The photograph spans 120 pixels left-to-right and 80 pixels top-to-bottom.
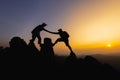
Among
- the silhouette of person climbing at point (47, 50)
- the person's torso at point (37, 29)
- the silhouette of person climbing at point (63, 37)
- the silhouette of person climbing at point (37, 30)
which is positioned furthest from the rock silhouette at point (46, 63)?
the person's torso at point (37, 29)

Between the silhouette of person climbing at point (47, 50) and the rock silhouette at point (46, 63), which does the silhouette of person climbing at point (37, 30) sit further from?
the silhouette of person climbing at point (47, 50)

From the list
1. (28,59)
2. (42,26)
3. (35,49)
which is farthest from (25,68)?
(42,26)

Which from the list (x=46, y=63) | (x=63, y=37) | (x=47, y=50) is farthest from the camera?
(x=47, y=50)

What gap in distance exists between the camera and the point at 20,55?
29.4 m

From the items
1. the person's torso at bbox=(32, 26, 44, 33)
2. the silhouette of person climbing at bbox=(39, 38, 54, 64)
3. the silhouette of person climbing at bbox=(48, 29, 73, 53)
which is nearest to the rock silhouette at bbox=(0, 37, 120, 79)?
the silhouette of person climbing at bbox=(39, 38, 54, 64)

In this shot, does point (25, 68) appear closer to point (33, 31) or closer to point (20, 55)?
point (20, 55)

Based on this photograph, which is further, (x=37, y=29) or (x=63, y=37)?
(x=63, y=37)

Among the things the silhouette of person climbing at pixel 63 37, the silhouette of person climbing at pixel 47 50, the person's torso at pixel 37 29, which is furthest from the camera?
the silhouette of person climbing at pixel 47 50

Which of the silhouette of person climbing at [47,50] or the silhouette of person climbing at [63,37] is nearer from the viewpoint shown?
the silhouette of person climbing at [63,37]

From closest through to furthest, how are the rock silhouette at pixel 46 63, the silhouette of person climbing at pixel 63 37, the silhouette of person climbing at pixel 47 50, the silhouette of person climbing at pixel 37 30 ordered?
the rock silhouette at pixel 46 63, the silhouette of person climbing at pixel 37 30, the silhouette of person climbing at pixel 63 37, the silhouette of person climbing at pixel 47 50

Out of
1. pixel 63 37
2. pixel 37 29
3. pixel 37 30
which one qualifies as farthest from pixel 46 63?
pixel 37 29

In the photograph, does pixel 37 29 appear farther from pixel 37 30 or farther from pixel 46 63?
pixel 46 63

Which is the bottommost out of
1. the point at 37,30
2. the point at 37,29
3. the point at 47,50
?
the point at 47,50

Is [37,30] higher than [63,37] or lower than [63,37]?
higher
